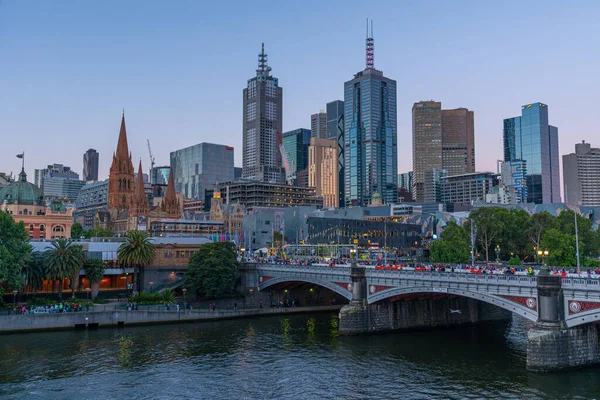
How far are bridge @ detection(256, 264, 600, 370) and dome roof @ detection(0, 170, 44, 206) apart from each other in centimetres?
8332

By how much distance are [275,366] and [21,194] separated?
387 ft

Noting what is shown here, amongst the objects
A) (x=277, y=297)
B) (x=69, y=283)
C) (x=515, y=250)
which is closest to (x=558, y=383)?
(x=277, y=297)

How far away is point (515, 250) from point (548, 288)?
93101mm

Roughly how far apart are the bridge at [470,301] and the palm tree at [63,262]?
3201 cm

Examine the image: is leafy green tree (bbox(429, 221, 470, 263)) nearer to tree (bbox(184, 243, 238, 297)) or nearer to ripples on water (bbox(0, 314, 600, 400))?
ripples on water (bbox(0, 314, 600, 400))

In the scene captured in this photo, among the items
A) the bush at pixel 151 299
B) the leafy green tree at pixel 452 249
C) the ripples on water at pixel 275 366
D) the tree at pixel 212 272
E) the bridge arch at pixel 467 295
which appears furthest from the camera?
the leafy green tree at pixel 452 249

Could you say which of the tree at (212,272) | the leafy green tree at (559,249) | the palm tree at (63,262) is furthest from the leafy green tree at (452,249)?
the palm tree at (63,262)

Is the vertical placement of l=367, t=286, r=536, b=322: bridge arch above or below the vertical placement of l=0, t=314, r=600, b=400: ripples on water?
above

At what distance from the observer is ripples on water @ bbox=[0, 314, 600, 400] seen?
49.6 m

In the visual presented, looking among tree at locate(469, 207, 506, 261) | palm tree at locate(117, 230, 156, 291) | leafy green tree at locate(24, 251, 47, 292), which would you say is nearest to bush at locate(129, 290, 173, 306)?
palm tree at locate(117, 230, 156, 291)

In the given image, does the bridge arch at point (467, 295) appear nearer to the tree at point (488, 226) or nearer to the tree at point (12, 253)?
the tree at point (12, 253)

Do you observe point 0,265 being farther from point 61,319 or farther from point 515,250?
point 515,250

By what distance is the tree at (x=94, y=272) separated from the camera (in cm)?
9669

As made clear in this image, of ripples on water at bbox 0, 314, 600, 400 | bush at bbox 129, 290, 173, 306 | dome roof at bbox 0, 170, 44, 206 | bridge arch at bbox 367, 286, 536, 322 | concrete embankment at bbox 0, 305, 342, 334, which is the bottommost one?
ripples on water at bbox 0, 314, 600, 400
